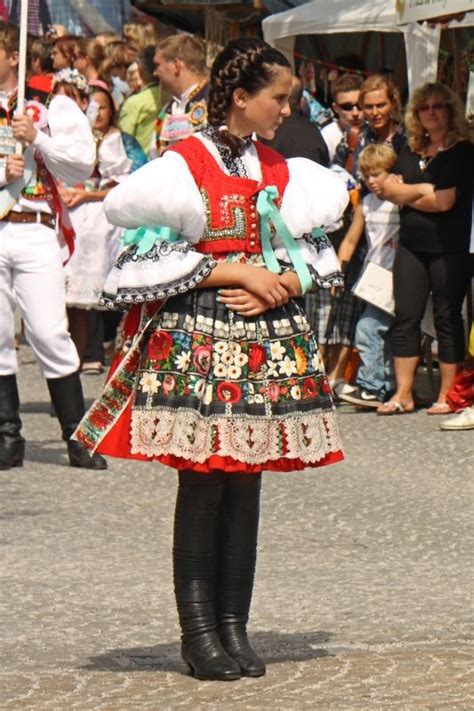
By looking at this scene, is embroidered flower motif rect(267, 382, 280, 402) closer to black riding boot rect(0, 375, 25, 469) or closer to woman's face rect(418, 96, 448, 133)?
black riding boot rect(0, 375, 25, 469)

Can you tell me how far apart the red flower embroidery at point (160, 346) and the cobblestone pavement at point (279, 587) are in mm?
900

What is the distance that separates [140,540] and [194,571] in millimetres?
2309

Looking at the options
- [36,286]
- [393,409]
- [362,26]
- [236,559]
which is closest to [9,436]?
[36,286]

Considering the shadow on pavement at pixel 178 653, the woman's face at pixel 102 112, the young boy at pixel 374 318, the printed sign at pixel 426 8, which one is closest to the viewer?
the shadow on pavement at pixel 178 653

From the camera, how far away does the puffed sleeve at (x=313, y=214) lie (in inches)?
205

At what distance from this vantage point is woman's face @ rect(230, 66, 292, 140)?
5.15m

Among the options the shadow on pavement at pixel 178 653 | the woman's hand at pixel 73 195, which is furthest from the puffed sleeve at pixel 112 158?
the shadow on pavement at pixel 178 653

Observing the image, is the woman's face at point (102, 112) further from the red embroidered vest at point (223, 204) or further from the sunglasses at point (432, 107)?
the red embroidered vest at point (223, 204)

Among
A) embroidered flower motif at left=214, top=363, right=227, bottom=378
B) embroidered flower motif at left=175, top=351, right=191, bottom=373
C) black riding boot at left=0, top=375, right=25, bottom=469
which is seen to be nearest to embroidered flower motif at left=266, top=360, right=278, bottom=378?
embroidered flower motif at left=214, top=363, right=227, bottom=378

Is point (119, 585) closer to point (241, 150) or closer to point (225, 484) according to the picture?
point (225, 484)

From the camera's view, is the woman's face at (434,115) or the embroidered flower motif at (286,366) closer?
the embroidered flower motif at (286,366)

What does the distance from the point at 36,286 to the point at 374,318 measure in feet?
10.3

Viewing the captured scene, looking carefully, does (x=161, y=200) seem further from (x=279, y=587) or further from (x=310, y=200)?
(x=279, y=587)

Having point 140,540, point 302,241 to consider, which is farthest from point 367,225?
point 302,241
